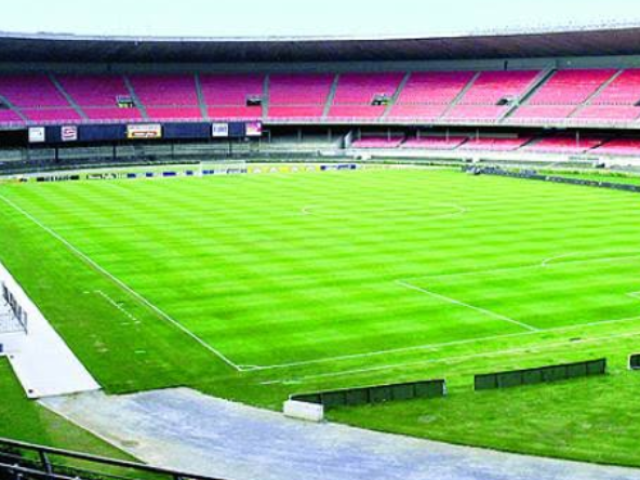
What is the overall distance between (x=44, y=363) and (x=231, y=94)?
301 ft

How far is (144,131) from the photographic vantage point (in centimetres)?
10544

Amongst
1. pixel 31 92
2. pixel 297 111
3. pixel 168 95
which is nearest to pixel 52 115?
pixel 31 92

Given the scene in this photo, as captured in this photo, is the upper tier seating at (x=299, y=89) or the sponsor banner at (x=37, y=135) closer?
the sponsor banner at (x=37, y=135)

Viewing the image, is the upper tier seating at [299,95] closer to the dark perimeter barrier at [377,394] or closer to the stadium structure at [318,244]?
the stadium structure at [318,244]

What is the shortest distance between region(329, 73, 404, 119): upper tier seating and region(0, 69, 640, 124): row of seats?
0.13 m

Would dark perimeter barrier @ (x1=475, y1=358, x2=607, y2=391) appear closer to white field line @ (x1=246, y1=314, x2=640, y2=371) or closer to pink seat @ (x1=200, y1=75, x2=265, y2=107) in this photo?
white field line @ (x1=246, y1=314, x2=640, y2=371)

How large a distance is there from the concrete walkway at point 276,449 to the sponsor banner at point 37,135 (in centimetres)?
7769

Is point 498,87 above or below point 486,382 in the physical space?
above

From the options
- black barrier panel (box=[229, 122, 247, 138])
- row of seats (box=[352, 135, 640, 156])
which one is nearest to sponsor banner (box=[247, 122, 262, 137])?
black barrier panel (box=[229, 122, 247, 138])

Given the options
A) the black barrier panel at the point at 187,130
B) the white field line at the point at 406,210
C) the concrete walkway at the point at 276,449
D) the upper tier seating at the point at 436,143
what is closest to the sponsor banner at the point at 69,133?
the black barrier panel at the point at 187,130

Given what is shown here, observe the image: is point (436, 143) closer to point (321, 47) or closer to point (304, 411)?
point (321, 47)

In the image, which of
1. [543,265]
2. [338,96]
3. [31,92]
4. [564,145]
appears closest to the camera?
[543,265]

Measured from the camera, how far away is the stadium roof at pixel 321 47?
327ft

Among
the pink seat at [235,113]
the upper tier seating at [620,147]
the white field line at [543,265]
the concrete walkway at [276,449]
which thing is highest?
the pink seat at [235,113]
